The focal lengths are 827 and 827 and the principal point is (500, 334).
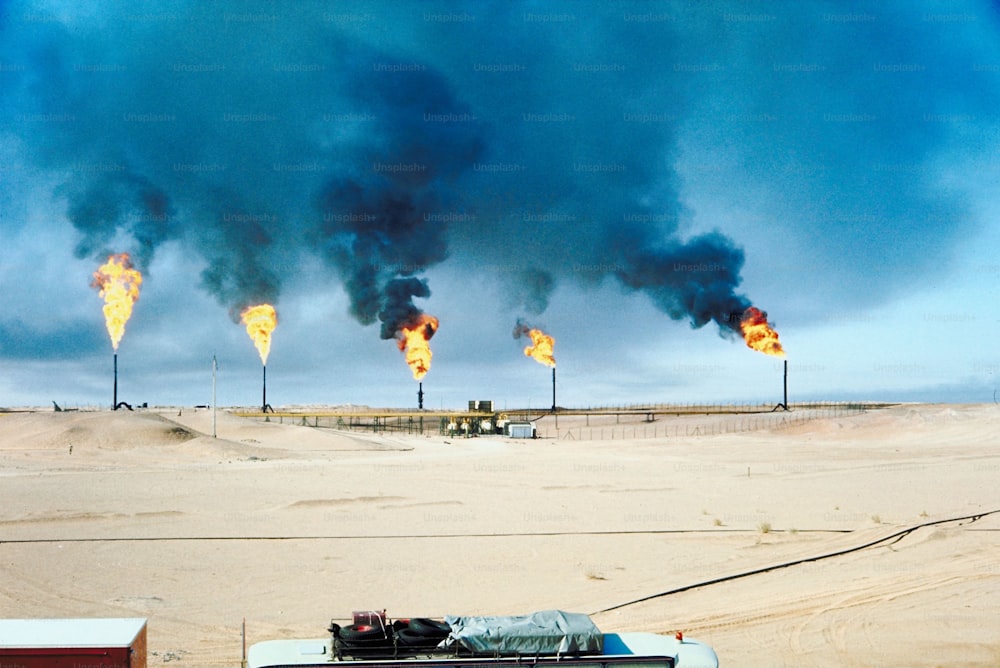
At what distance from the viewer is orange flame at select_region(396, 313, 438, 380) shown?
101 metres

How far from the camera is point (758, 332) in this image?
85.2 m

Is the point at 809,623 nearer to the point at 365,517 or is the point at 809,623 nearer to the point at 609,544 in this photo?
the point at 609,544

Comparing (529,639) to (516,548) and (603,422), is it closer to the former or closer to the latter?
(516,548)

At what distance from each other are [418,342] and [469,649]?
308 ft

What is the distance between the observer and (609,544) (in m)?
24.2

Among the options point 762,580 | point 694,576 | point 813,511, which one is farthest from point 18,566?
point 813,511

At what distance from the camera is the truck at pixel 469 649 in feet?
26.5

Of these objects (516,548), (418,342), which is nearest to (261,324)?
(418,342)

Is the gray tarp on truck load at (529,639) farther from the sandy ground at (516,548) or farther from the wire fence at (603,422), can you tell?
the wire fence at (603,422)

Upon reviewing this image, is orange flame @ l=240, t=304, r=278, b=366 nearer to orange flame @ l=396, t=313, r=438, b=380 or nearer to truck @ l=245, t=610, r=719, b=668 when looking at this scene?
orange flame @ l=396, t=313, r=438, b=380

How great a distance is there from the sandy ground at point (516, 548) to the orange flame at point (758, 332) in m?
35.3

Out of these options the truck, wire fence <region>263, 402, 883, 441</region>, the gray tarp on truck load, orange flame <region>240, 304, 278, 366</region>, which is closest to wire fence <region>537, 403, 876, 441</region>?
wire fence <region>263, 402, 883, 441</region>

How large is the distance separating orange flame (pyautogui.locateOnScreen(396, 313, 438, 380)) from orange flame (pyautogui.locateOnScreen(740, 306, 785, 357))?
37.5 meters

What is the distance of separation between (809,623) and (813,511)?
17.1 m
